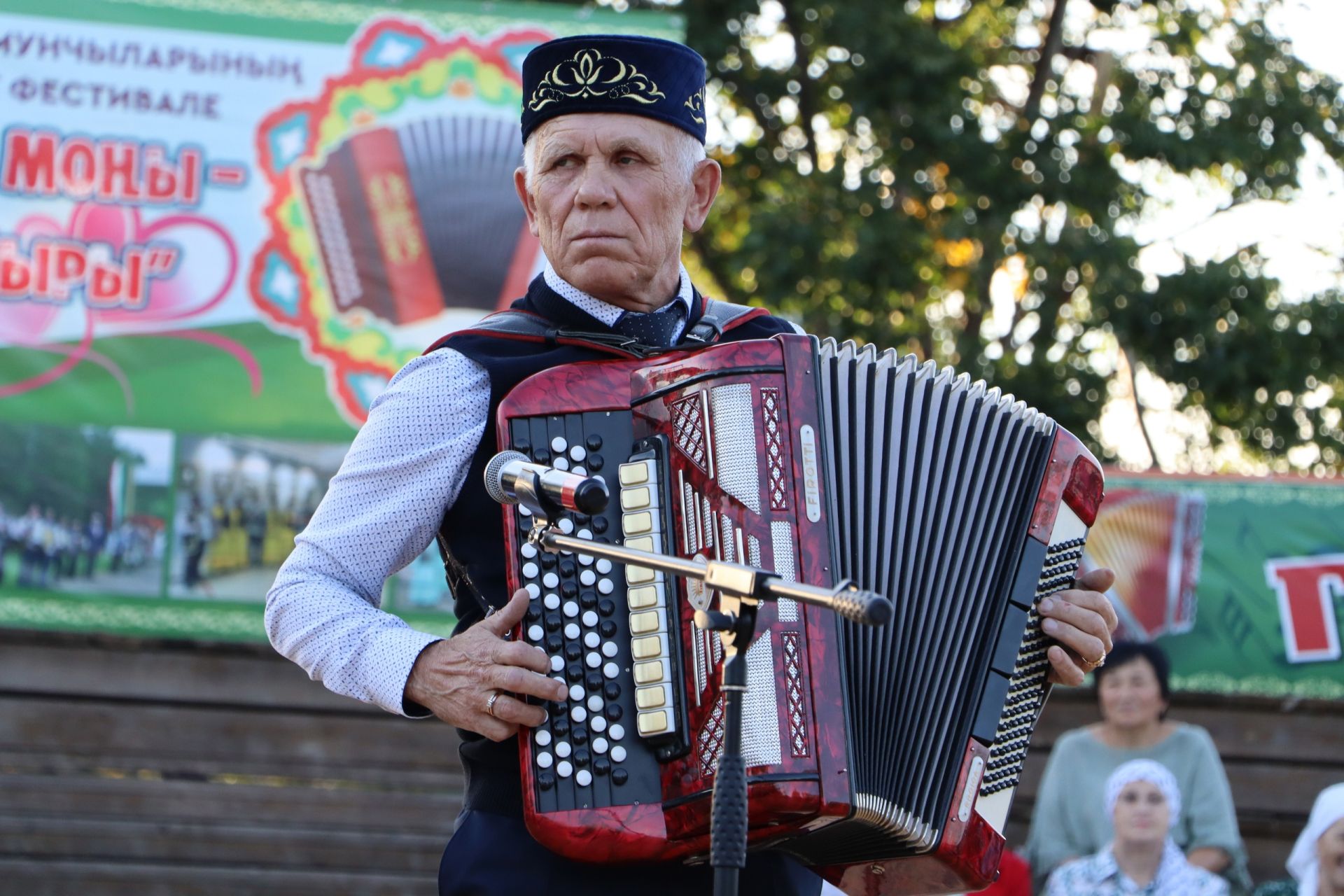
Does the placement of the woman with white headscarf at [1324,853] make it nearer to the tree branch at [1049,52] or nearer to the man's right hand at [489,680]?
the man's right hand at [489,680]

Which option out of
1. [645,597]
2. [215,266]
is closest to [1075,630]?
[645,597]

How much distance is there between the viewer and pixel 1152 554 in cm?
640

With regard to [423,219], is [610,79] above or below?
below

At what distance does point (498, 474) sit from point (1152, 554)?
4.71 m

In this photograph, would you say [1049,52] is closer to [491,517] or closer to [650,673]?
[491,517]

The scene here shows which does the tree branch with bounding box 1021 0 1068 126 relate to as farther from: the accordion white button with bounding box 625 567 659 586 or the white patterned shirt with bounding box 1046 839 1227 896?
the accordion white button with bounding box 625 567 659 586

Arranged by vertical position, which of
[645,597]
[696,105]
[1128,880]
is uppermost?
[696,105]

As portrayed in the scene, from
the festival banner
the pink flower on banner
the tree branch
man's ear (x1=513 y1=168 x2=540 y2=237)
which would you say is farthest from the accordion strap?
the tree branch

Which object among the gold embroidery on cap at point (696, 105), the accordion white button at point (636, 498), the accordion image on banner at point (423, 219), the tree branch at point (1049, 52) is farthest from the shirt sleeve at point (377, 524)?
the tree branch at point (1049, 52)

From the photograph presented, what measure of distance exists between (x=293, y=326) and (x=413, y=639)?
3960mm

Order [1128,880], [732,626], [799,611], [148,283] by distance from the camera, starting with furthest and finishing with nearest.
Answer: [148,283]
[1128,880]
[799,611]
[732,626]

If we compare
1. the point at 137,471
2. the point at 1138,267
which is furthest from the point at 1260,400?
the point at 137,471

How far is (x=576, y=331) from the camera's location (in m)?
2.53

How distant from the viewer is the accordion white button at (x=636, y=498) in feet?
7.59
